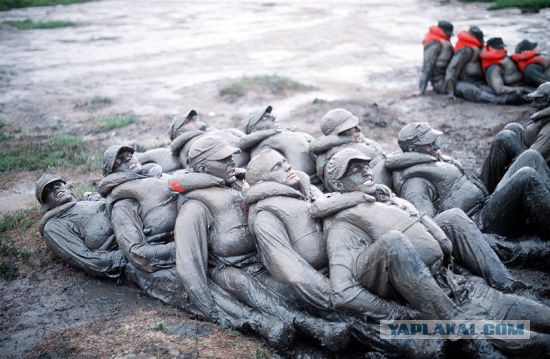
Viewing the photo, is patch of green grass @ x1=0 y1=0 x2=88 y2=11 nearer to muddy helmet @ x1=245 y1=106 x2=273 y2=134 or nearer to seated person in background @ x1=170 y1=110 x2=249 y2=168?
seated person in background @ x1=170 y1=110 x2=249 y2=168

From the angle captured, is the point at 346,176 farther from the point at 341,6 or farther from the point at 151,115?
the point at 341,6

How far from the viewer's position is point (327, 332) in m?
4.70

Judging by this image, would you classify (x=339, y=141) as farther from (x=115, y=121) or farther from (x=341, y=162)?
(x=115, y=121)

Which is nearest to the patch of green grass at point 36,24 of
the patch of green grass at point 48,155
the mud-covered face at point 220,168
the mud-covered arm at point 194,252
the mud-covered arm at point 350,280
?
the patch of green grass at point 48,155

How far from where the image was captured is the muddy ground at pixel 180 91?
5383 millimetres

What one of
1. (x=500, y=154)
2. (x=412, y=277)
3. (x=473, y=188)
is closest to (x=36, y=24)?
(x=500, y=154)

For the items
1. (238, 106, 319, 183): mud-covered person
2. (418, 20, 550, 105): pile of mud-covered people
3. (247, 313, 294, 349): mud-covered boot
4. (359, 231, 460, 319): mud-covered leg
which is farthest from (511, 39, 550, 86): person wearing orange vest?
(247, 313, 294, 349): mud-covered boot

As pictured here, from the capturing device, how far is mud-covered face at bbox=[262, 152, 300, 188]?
17.8 ft

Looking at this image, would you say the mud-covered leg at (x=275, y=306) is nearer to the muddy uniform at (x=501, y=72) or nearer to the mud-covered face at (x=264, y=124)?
the mud-covered face at (x=264, y=124)

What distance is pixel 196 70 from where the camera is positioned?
16.9 m

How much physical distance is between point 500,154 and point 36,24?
24357 millimetres

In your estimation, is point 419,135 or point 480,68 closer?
point 419,135

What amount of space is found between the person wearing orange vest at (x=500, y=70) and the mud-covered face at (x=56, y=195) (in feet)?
33.4

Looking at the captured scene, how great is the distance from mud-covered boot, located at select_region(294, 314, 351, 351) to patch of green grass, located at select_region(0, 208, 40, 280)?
3.98 m
